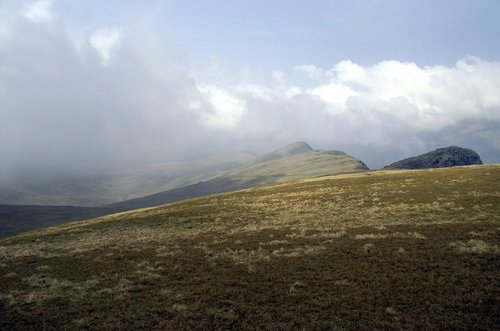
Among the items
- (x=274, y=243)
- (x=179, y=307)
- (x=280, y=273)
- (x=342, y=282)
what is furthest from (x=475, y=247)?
(x=179, y=307)

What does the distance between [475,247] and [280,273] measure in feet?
50.7

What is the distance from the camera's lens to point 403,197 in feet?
183

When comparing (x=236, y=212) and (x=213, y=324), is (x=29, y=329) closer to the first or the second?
(x=213, y=324)

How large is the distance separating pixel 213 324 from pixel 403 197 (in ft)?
148

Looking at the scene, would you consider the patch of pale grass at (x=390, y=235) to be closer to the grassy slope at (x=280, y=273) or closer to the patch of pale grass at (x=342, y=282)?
the grassy slope at (x=280, y=273)

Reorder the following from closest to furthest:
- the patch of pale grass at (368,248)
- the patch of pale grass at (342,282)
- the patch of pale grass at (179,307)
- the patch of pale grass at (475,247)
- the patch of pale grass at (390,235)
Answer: the patch of pale grass at (179,307) → the patch of pale grass at (342,282) → the patch of pale grass at (475,247) → the patch of pale grass at (368,248) → the patch of pale grass at (390,235)

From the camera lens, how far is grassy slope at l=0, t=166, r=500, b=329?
1950 cm

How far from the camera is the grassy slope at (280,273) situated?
1950 centimetres

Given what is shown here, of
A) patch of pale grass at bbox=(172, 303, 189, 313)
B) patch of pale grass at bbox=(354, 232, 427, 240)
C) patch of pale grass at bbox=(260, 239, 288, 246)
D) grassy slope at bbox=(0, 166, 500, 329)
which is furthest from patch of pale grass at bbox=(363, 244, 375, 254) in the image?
patch of pale grass at bbox=(172, 303, 189, 313)

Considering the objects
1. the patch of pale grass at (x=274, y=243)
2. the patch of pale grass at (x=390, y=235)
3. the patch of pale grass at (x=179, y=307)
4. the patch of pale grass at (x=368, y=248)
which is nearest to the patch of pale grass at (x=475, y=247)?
the patch of pale grass at (x=390, y=235)

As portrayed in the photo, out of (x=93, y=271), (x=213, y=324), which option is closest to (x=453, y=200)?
(x=213, y=324)

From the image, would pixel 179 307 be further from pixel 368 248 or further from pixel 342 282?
pixel 368 248

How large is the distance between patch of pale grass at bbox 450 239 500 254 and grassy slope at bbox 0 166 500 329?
0.09 m

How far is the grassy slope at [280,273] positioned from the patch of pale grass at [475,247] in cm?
9
